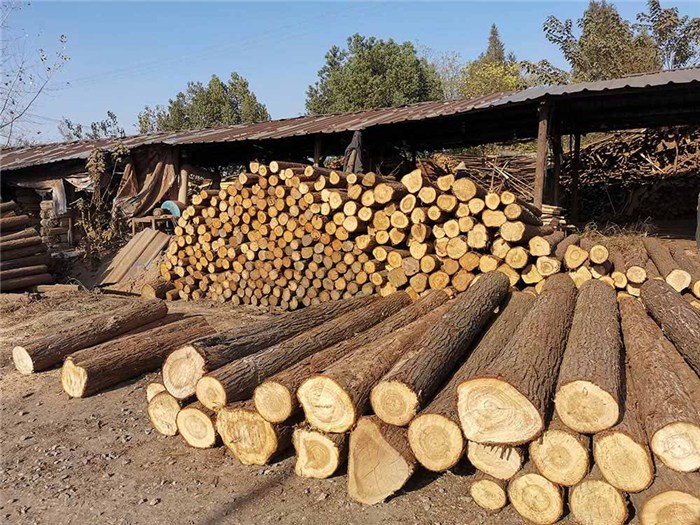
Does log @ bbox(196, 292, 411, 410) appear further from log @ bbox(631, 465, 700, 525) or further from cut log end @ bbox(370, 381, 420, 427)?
log @ bbox(631, 465, 700, 525)

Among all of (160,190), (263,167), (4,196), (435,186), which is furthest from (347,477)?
(4,196)

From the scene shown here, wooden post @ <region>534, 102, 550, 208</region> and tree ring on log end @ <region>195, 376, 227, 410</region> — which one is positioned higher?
wooden post @ <region>534, 102, 550, 208</region>

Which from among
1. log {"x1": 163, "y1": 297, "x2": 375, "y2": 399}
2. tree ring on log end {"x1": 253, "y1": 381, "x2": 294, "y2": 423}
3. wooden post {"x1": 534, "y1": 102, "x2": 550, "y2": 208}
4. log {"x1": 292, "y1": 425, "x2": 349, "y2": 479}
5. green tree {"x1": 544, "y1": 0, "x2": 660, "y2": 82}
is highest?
green tree {"x1": 544, "y1": 0, "x2": 660, "y2": 82}

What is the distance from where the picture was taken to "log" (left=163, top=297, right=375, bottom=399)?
3662 millimetres

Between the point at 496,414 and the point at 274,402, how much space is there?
4.62ft

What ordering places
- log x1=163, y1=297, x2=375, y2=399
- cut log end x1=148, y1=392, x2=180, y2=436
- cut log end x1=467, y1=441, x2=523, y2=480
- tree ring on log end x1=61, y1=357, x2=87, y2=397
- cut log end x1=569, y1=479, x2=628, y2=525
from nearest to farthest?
cut log end x1=569, y1=479, x2=628, y2=525, cut log end x1=467, y1=441, x2=523, y2=480, log x1=163, y1=297, x2=375, y2=399, cut log end x1=148, y1=392, x2=180, y2=436, tree ring on log end x1=61, y1=357, x2=87, y2=397

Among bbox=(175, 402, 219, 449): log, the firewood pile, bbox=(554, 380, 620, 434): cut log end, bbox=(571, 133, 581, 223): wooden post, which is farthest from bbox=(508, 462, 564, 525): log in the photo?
bbox=(571, 133, 581, 223): wooden post

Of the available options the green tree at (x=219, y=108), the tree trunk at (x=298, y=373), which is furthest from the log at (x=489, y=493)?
the green tree at (x=219, y=108)

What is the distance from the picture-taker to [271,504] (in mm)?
3047

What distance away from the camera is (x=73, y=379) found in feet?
14.9

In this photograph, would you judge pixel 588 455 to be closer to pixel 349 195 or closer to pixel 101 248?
pixel 349 195

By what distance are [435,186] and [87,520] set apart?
4515mm

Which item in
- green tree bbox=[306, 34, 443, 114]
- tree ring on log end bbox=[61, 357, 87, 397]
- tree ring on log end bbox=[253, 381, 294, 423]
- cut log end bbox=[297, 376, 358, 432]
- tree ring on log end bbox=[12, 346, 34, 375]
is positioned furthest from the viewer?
green tree bbox=[306, 34, 443, 114]

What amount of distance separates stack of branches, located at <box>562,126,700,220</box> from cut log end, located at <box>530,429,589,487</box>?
12.6 meters
